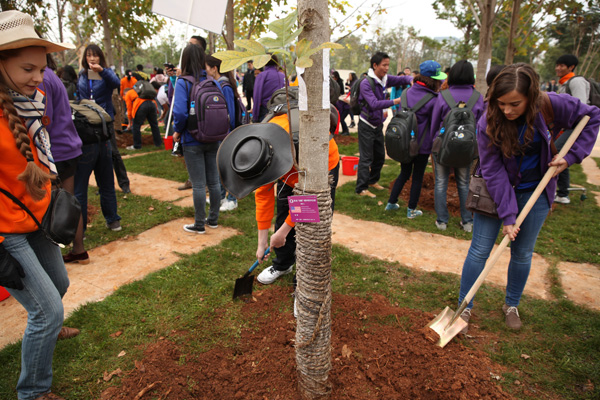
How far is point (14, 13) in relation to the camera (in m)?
1.87

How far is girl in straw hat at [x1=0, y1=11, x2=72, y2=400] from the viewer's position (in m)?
1.78

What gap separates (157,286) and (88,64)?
3.34 metres

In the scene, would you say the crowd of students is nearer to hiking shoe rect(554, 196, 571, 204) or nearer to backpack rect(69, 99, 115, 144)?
backpack rect(69, 99, 115, 144)

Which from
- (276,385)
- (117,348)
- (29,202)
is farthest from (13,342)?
(276,385)

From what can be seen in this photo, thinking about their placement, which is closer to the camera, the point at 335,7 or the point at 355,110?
the point at 355,110

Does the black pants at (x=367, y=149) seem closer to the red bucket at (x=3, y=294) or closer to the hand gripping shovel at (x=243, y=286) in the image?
the hand gripping shovel at (x=243, y=286)

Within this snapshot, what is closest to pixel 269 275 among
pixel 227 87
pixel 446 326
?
pixel 446 326

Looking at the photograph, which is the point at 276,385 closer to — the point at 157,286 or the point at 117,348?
the point at 117,348

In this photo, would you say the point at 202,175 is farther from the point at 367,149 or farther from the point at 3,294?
the point at 367,149

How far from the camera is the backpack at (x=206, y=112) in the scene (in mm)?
3953

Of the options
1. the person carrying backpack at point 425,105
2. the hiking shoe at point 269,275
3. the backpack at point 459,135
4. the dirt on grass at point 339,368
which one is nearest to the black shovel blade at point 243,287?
the hiking shoe at point 269,275

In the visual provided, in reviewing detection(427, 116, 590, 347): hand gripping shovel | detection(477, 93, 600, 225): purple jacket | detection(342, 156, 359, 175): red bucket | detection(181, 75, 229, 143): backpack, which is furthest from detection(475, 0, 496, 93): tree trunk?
detection(181, 75, 229, 143): backpack

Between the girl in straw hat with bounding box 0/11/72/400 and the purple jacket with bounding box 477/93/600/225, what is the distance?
8.78ft

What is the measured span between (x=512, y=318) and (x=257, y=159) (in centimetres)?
236
